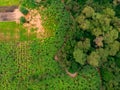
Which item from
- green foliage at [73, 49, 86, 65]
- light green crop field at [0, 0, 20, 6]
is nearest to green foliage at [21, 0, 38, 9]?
light green crop field at [0, 0, 20, 6]

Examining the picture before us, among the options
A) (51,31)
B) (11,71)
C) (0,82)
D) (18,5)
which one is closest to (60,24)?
(51,31)

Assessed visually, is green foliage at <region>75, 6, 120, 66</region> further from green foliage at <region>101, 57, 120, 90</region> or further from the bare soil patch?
the bare soil patch

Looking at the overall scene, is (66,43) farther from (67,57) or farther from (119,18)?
(119,18)

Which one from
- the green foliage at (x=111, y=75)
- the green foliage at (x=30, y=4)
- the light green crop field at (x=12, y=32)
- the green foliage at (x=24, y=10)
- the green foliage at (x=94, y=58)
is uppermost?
the green foliage at (x=30, y=4)

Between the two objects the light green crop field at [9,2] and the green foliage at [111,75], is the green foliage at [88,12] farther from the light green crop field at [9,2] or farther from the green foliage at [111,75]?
the light green crop field at [9,2]

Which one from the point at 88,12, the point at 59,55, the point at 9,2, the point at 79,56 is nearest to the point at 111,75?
the point at 79,56

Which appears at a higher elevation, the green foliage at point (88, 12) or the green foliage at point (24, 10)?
the green foliage at point (88, 12)

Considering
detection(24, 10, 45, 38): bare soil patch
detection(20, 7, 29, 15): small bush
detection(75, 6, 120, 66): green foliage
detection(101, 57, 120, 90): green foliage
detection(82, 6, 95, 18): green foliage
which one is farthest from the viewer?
detection(24, 10, 45, 38): bare soil patch

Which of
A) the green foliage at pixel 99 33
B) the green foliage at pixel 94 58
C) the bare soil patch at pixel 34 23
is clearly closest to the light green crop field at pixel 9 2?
the bare soil patch at pixel 34 23

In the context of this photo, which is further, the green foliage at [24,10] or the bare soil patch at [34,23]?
the bare soil patch at [34,23]
